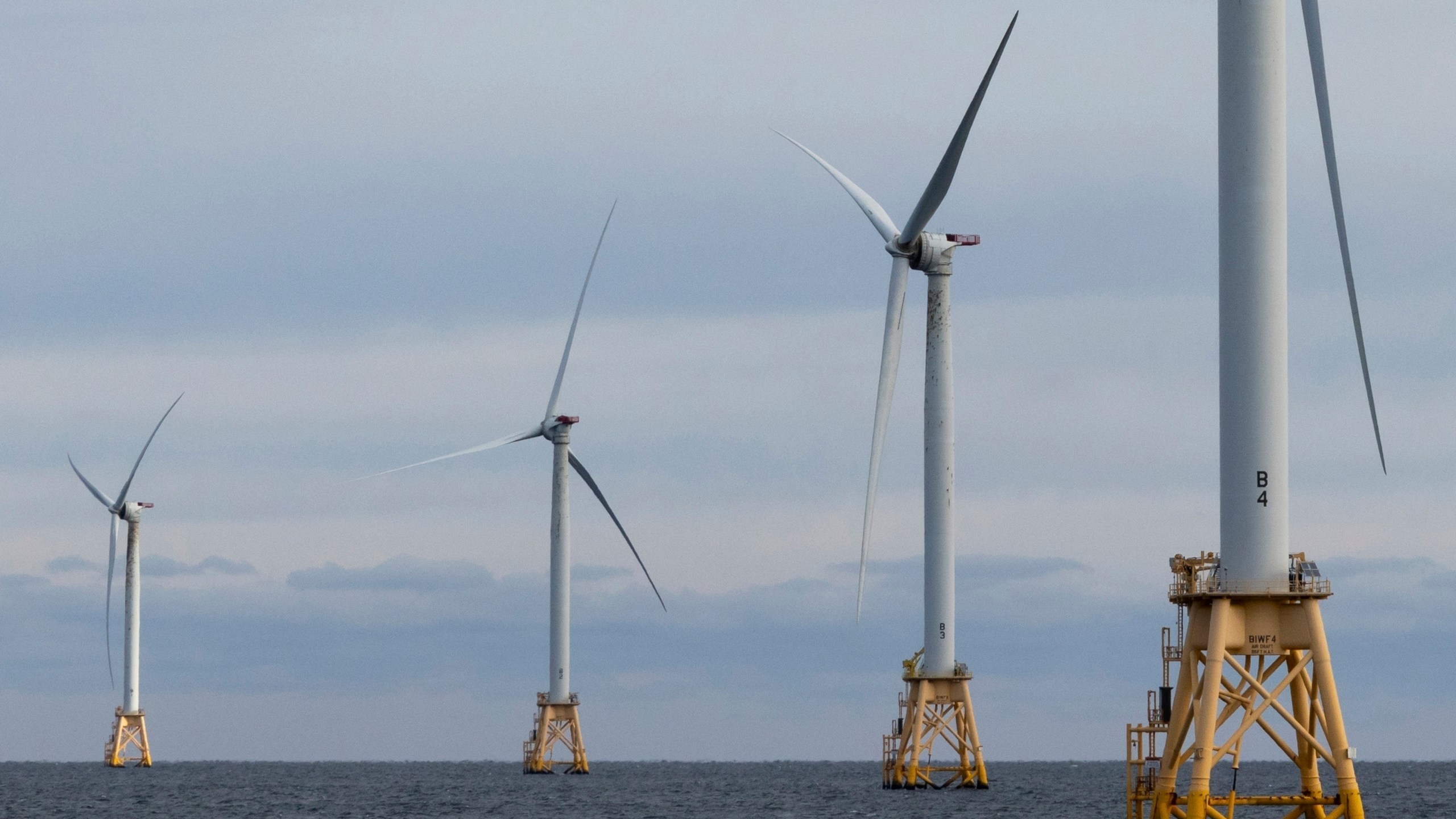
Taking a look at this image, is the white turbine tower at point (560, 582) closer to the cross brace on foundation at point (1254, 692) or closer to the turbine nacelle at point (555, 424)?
the turbine nacelle at point (555, 424)

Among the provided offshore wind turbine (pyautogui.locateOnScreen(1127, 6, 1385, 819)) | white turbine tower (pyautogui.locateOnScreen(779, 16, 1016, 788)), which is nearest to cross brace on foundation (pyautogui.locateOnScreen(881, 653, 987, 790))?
white turbine tower (pyautogui.locateOnScreen(779, 16, 1016, 788))

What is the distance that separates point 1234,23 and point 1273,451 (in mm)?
15538

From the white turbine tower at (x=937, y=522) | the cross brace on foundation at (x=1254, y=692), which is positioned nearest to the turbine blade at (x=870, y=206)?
the white turbine tower at (x=937, y=522)

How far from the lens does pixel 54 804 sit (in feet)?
520

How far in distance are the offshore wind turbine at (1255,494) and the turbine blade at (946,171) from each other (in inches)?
368

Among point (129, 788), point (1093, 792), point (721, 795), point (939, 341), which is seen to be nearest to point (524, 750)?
point (721, 795)

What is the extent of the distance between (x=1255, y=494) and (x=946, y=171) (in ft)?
108

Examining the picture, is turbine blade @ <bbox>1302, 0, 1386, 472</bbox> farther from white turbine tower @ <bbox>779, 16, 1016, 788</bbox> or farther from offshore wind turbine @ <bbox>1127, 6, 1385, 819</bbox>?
white turbine tower @ <bbox>779, 16, 1016, 788</bbox>

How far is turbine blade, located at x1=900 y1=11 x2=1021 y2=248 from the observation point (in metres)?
74.5

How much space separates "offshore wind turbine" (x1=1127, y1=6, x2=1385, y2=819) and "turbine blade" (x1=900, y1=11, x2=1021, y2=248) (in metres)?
9.35

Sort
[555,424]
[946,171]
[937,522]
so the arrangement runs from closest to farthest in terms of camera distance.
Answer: [946,171]
[937,522]
[555,424]

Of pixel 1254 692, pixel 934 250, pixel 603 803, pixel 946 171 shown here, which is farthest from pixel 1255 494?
pixel 603 803

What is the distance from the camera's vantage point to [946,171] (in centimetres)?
9262

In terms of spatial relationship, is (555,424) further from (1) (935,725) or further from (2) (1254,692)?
(2) (1254,692)
